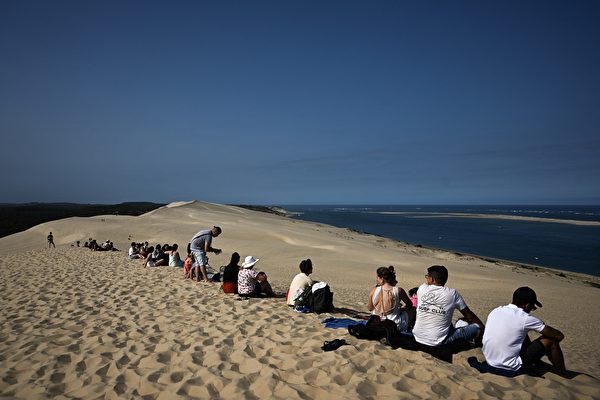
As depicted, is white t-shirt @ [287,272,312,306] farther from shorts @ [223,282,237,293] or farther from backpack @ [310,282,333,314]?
shorts @ [223,282,237,293]

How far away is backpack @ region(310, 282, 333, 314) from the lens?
7.64 m

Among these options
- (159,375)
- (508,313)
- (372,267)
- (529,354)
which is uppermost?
(508,313)

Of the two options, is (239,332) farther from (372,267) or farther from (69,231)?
(69,231)

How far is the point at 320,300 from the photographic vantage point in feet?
25.1

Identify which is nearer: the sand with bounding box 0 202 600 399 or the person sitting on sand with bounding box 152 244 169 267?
the sand with bounding box 0 202 600 399

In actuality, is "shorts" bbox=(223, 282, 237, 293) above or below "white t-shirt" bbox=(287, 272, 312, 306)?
below

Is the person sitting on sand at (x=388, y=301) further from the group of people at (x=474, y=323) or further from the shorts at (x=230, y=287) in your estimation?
the shorts at (x=230, y=287)

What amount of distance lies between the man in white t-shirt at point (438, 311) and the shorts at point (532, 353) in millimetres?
734

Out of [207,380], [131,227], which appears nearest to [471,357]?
[207,380]

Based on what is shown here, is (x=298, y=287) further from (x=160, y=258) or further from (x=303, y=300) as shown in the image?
(x=160, y=258)

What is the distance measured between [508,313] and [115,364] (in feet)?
18.7

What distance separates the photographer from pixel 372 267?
19.0 meters

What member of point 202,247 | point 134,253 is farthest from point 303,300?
point 134,253

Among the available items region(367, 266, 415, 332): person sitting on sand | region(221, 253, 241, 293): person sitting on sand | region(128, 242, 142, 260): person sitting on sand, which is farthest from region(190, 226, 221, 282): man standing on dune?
region(128, 242, 142, 260): person sitting on sand
